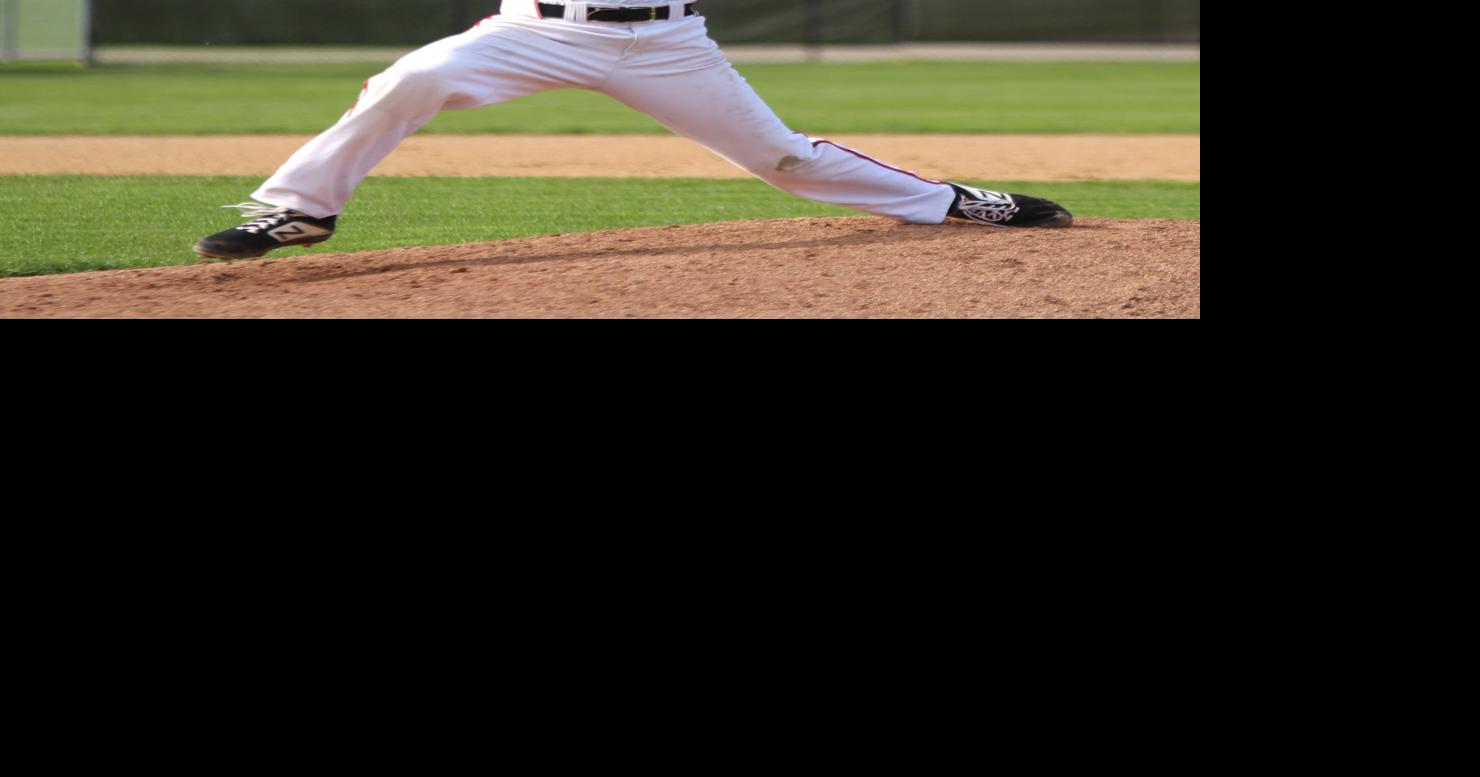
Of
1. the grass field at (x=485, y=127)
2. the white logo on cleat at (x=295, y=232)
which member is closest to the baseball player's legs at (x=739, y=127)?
the white logo on cleat at (x=295, y=232)

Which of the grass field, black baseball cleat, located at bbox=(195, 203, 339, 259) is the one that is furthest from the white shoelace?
the grass field

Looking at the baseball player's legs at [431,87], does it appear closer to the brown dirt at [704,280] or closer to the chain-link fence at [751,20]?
the brown dirt at [704,280]

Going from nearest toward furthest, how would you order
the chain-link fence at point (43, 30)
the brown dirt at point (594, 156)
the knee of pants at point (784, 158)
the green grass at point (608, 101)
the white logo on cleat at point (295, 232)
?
the white logo on cleat at point (295, 232)
the knee of pants at point (784, 158)
the brown dirt at point (594, 156)
the green grass at point (608, 101)
the chain-link fence at point (43, 30)

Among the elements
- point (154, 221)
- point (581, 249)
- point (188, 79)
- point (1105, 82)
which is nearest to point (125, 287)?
point (581, 249)

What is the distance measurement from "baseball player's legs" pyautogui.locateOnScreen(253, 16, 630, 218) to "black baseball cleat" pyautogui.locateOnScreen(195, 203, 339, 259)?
0.03m

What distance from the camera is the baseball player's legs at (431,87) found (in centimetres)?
484

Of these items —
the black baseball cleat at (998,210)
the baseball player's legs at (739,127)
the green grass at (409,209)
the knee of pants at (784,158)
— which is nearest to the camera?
the baseball player's legs at (739,127)

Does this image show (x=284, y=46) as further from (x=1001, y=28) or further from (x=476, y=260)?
(x=476, y=260)

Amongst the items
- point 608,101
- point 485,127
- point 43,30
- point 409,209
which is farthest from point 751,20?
point 409,209

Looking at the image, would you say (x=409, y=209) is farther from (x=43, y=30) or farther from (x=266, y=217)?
(x=43, y=30)

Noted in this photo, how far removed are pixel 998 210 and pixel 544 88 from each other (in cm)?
178

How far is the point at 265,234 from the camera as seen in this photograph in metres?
4.91

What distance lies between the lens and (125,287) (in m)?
4.92

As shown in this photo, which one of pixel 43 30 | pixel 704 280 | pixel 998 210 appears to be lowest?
pixel 704 280
